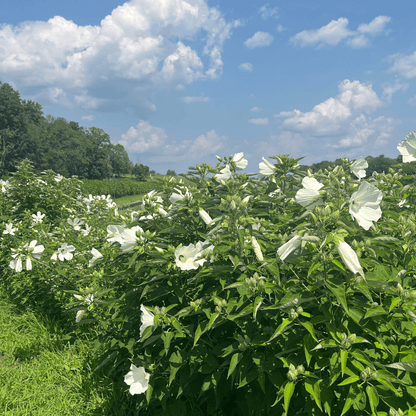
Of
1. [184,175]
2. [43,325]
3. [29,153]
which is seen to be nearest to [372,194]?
[184,175]

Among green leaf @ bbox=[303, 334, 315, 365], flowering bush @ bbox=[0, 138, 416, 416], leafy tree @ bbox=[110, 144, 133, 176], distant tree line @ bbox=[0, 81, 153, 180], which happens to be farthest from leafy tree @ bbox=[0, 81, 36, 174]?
green leaf @ bbox=[303, 334, 315, 365]

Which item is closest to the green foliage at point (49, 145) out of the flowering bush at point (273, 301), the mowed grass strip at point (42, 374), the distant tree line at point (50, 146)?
the distant tree line at point (50, 146)

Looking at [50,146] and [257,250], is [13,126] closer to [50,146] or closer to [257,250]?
[50,146]

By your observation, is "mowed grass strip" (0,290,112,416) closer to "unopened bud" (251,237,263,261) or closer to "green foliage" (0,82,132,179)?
"unopened bud" (251,237,263,261)

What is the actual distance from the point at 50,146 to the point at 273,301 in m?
69.4

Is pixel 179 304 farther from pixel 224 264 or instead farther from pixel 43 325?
pixel 43 325

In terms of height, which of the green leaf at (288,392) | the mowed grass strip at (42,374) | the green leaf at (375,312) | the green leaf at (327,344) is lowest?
the mowed grass strip at (42,374)

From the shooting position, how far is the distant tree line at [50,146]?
51562mm

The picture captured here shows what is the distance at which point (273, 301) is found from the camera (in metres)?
1.85

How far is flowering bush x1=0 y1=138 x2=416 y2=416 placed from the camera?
1.49 m

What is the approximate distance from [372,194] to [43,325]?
450 centimetres

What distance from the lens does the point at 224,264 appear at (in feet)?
6.31

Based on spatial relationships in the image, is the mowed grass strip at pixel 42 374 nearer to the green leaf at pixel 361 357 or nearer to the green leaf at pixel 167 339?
the green leaf at pixel 167 339

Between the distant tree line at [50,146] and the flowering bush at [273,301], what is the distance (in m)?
42.3
